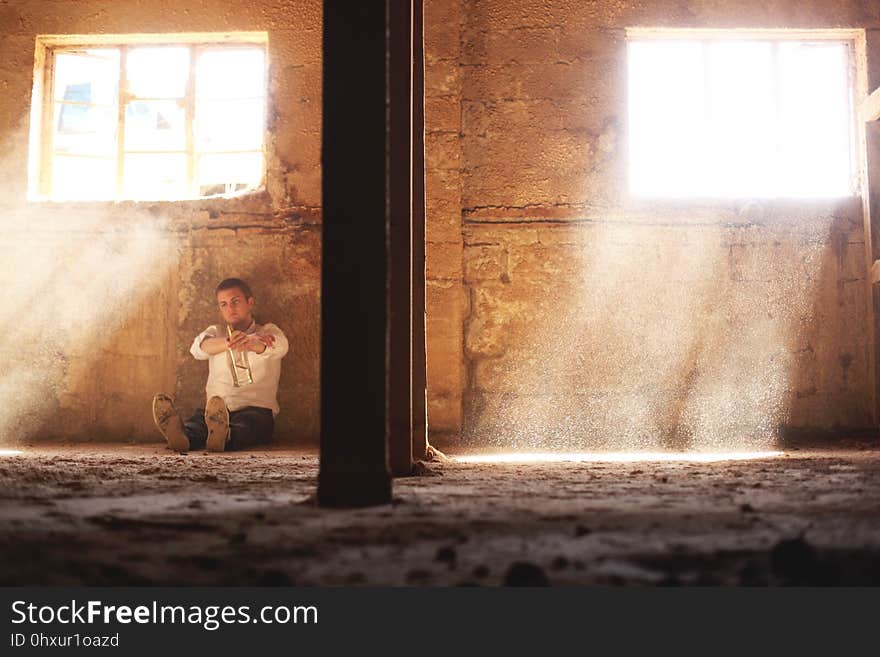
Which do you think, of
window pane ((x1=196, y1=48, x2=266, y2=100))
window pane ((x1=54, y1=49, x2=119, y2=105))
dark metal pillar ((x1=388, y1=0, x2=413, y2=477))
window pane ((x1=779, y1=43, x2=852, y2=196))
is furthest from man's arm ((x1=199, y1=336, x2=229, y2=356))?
window pane ((x1=779, y1=43, x2=852, y2=196))

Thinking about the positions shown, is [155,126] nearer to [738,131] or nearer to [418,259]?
[418,259]

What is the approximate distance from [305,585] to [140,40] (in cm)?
628

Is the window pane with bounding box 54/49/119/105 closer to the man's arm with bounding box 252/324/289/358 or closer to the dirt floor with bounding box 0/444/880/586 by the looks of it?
the man's arm with bounding box 252/324/289/358

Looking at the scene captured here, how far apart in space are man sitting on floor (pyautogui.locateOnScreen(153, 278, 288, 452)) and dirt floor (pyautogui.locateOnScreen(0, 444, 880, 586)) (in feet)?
8.59

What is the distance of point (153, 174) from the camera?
6781 mm

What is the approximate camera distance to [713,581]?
1469mm

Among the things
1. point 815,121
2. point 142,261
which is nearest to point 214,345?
point 142,261

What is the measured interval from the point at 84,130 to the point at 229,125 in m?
1.17

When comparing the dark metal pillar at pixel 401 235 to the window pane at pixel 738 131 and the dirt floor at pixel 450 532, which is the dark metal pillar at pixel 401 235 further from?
the window pane at pixel 738 131

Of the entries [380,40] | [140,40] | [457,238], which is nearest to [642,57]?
[457,238]

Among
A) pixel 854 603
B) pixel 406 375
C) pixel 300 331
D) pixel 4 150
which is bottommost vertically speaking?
pixel 854 603

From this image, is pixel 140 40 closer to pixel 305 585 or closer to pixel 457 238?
pixel 457 238

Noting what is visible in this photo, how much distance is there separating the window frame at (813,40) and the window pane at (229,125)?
2.90 metres

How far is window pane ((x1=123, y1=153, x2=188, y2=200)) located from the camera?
6777mm
